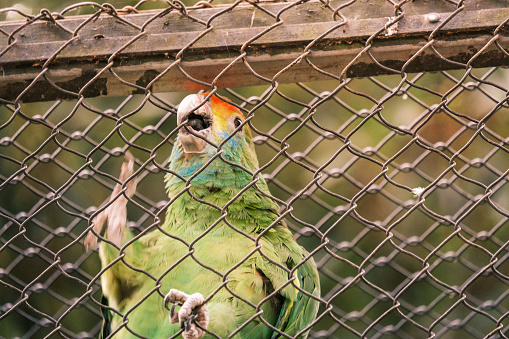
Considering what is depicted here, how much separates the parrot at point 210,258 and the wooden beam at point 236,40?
242mm

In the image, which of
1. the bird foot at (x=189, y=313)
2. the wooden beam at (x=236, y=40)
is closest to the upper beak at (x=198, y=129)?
the wooden beam at (x=236, y=40)

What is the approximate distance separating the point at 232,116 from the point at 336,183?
1.38 meters

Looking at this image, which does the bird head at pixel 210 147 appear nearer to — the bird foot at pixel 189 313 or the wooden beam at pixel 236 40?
the wooden beam at pixel 236 40

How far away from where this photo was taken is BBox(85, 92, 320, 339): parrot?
5.08 feet

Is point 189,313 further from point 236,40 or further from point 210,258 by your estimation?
point 236,40

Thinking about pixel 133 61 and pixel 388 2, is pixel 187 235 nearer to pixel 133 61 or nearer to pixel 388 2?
pixel 133 61

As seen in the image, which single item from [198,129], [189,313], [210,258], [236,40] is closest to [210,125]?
[198,129]

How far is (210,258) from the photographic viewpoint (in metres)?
1.70

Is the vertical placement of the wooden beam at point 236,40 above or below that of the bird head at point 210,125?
above

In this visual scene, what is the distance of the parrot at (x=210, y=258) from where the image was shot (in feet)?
5.08

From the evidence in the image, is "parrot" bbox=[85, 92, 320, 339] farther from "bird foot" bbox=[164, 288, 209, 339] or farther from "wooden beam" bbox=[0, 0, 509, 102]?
"wooden beam" bbox=[0, 0, 509, 102]

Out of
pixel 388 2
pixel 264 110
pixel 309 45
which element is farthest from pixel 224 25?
pixel 264 110

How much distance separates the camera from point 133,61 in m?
1.36

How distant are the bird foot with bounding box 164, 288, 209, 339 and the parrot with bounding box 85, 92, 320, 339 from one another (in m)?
0.03
